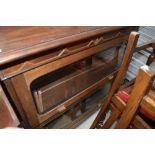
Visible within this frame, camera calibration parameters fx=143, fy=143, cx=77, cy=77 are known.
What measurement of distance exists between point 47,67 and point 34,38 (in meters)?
0.13

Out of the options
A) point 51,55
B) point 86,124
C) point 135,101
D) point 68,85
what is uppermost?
point 51,55

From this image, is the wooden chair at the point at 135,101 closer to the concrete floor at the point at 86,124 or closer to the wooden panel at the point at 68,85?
the wooden panel at the point at 68,85

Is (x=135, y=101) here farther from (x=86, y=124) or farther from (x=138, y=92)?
(x=86, y=124)

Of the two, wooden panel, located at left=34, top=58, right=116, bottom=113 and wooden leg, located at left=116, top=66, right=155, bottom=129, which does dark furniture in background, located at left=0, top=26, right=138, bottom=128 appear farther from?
wooden leg, located at left=116, top=66, right=155, bottom=129

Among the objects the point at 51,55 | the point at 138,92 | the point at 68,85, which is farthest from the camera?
the point at 68,85

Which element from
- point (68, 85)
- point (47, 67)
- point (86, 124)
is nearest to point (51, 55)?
point (47, 67)

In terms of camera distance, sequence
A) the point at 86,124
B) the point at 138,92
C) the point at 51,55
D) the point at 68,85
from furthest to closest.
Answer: the point at 86,124 < the point at 68,85 < the point at 51,55 < the point at 138,92

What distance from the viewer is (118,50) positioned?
1.08 m

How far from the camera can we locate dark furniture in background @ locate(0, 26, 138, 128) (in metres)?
0.51

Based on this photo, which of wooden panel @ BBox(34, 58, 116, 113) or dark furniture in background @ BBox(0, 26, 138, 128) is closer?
dark furniture in background @ BBox(0, 26, 138, 128)

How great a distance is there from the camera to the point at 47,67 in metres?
0.62

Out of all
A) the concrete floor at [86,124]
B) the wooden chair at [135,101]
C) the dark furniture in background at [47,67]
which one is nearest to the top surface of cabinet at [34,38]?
the dark furniture in background at [47,67]

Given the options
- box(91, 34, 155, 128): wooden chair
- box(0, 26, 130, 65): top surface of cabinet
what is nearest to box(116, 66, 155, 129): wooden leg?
box(91, 34, 155, 128): wooden chair
